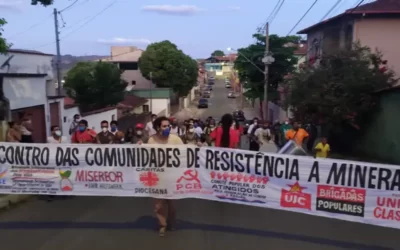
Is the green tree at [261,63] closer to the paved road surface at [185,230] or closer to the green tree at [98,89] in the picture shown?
the green tree at [98,89]

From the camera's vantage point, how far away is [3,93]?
58.7ft

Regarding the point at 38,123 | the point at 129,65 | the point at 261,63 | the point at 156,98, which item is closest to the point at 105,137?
the point at 38,123

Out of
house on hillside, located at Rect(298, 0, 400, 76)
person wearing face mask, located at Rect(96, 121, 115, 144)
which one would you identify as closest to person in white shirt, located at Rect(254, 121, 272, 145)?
person wearing face mask, located at Rect(96, 121, 115, 144)

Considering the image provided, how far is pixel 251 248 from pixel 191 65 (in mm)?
62361

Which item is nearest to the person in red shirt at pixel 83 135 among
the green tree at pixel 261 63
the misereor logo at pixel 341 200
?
the misereor logo at pixel 341 200

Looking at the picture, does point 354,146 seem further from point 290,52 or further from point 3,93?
point 290,52

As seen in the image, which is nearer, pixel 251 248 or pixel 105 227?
pixel 251 248

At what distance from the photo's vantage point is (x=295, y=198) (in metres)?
7.42

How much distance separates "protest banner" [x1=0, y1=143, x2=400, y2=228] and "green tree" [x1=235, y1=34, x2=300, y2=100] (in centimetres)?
3861

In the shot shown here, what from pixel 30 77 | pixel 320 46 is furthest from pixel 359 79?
pixel 320 46

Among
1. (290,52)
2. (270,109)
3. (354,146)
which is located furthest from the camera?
(270,109)

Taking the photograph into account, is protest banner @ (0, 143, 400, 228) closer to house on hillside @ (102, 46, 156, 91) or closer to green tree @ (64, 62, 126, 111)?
green tree @ (64, 62, 126, 111)

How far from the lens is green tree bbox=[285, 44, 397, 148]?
20891mm

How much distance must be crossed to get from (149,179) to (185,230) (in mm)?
926
